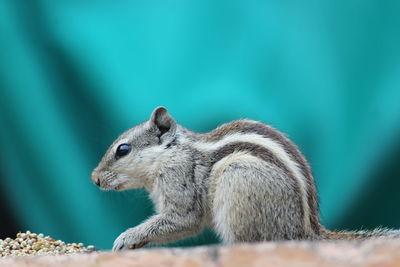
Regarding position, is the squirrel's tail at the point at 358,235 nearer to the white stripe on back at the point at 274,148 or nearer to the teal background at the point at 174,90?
the white stripe on back at the point at 274,148

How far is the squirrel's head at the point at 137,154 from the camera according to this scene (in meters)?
2.93

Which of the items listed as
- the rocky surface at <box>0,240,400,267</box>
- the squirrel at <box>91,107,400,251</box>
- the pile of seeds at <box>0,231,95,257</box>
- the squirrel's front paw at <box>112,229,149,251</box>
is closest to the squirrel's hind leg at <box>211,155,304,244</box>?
the squirrel at <box>91,107,400,251</box>

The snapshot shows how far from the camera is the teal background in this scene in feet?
12.1

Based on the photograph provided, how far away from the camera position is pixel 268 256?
1746mm

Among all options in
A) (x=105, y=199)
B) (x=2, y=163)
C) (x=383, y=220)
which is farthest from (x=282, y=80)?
(x=2, y=163)

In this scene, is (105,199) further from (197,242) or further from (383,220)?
(383,220)

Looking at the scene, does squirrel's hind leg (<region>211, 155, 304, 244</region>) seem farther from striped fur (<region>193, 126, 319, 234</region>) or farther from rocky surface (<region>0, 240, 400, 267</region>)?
rocky surface (<region>0, 240, 400, 267</region>)

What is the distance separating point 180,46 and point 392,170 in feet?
4.54

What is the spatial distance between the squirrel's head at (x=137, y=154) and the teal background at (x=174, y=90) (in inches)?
21.1

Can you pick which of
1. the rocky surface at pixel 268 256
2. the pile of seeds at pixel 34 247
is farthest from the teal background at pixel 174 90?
the rocky surface at pixel 268 256

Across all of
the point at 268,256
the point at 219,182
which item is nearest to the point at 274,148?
the point at 219,182

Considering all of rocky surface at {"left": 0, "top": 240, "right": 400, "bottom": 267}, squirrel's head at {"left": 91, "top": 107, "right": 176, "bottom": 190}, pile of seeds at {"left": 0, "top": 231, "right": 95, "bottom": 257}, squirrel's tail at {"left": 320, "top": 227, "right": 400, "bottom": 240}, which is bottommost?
squirrel's tail at {"left": 320, "top": 227, "right": 400, "bottom": 240}

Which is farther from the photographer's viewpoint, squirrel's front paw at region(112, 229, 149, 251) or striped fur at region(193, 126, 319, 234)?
squirrel's front paw at region(112, 229, 149, 251)

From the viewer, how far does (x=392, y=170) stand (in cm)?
365
